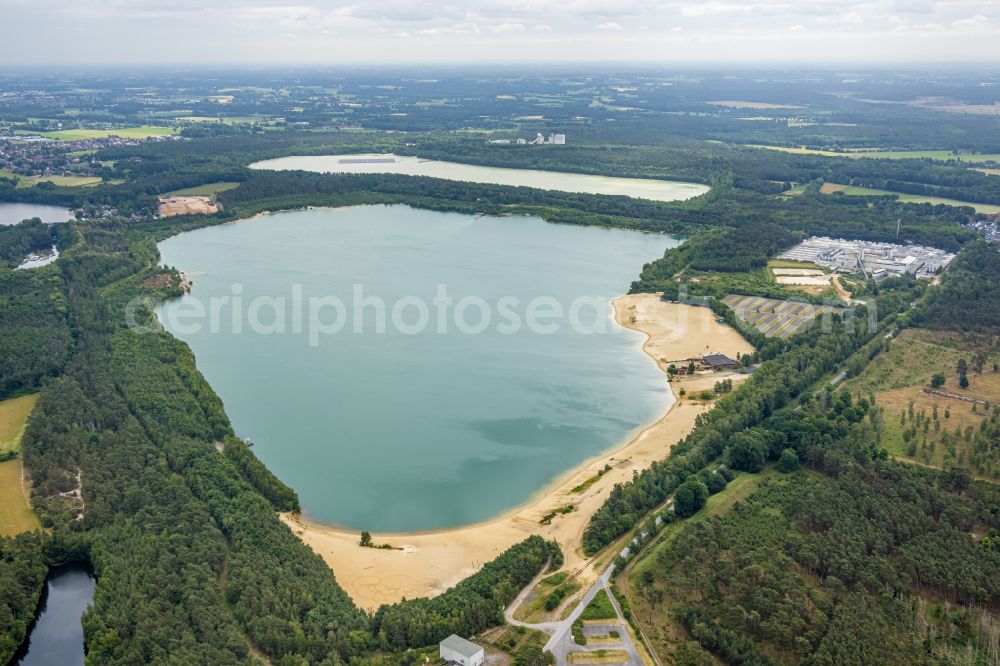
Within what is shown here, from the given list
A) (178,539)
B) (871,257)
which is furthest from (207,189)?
(178,539)

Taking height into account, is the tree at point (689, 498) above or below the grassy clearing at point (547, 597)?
above

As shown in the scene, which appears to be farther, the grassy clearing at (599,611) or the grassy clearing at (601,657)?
the grassy clearing at (599,611)

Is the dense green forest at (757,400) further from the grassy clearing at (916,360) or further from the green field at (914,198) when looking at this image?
the green field at (914,198)

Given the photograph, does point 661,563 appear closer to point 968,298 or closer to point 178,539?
point 178,539

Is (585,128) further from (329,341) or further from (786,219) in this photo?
(329,341)

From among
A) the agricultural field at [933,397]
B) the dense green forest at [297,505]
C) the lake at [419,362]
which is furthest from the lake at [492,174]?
the agricultural field at [933,397]

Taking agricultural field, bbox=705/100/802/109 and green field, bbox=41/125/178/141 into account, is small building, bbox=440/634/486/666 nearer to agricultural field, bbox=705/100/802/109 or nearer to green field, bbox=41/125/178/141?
green field, bbox=41/125/178/141
